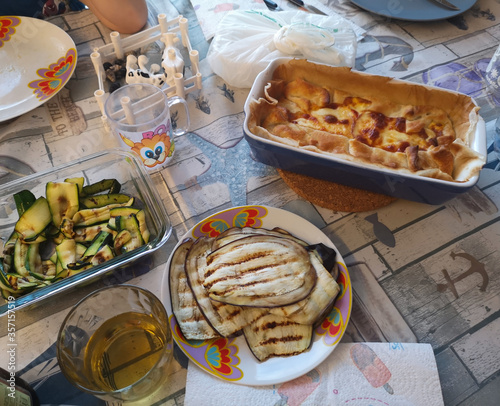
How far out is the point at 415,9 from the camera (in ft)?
4.47

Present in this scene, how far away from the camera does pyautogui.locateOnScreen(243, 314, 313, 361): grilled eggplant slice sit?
73cm

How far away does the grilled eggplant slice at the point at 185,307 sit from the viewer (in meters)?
0.74

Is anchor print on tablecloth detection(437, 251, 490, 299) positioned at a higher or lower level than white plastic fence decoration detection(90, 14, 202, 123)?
lower

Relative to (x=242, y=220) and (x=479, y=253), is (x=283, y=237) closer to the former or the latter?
(x=242, y=220)

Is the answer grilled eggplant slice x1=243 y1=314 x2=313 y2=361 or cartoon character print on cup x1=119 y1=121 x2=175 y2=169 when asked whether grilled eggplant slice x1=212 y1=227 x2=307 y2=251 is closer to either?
grilled eggplant slice x1=243 y1=314 x2=313 y2=361

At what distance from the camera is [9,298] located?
29.7 inches

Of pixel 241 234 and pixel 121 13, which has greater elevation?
pixel 121 13

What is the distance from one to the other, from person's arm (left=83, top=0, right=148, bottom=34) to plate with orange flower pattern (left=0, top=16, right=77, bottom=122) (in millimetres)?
145

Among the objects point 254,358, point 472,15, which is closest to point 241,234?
point 254,358

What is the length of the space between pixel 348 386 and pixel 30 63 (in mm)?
1176

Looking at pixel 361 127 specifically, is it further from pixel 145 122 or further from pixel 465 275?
pixel 145 122

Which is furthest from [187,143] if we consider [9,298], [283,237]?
[9,298]

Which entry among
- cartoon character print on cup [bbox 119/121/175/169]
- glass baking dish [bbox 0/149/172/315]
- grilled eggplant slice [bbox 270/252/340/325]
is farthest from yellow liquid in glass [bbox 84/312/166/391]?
cartoon character print on cup [bbox 119/121/175/169]

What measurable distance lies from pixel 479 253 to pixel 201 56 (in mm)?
952
